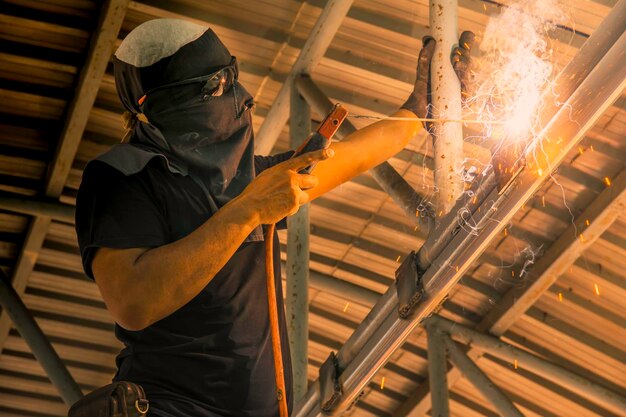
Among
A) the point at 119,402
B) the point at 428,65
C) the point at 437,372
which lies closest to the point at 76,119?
the point at 437,372

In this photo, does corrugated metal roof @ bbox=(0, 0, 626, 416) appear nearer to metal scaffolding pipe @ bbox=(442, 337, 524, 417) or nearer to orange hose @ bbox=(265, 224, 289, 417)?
metal scaffolding pipe @ bbox=(442, 337, 524, 417)

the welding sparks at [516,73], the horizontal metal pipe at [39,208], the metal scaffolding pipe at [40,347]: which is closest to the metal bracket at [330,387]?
the welding sparks at [516,73]

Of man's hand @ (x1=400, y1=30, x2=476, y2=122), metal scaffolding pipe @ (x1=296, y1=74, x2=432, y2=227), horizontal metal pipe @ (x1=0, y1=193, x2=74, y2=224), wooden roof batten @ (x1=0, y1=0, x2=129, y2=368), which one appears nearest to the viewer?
man's hand @ (x1=400, y1=30, x2=476, y2=122)

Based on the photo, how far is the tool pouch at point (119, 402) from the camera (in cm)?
288

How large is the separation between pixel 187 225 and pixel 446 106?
5.85ft

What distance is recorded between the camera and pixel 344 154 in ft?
12.6

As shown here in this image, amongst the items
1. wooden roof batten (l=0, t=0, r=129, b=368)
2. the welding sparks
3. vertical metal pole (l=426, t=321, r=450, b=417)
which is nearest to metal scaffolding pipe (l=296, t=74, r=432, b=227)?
the welding sparks

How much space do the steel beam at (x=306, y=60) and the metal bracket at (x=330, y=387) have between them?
2.17m

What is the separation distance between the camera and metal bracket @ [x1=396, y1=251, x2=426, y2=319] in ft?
16.3

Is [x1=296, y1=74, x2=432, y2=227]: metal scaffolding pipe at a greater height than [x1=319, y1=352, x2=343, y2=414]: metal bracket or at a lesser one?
greater

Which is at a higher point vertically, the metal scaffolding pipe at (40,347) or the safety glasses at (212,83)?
the metal scaffolding pipe at (40,347)

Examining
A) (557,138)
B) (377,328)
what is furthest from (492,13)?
(557,138)

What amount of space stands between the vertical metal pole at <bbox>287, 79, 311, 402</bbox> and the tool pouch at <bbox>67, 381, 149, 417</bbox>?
10.8 feet

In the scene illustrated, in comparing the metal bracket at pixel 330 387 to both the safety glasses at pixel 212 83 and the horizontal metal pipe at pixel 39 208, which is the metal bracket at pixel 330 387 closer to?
the safety glasses at pixel 212 83
